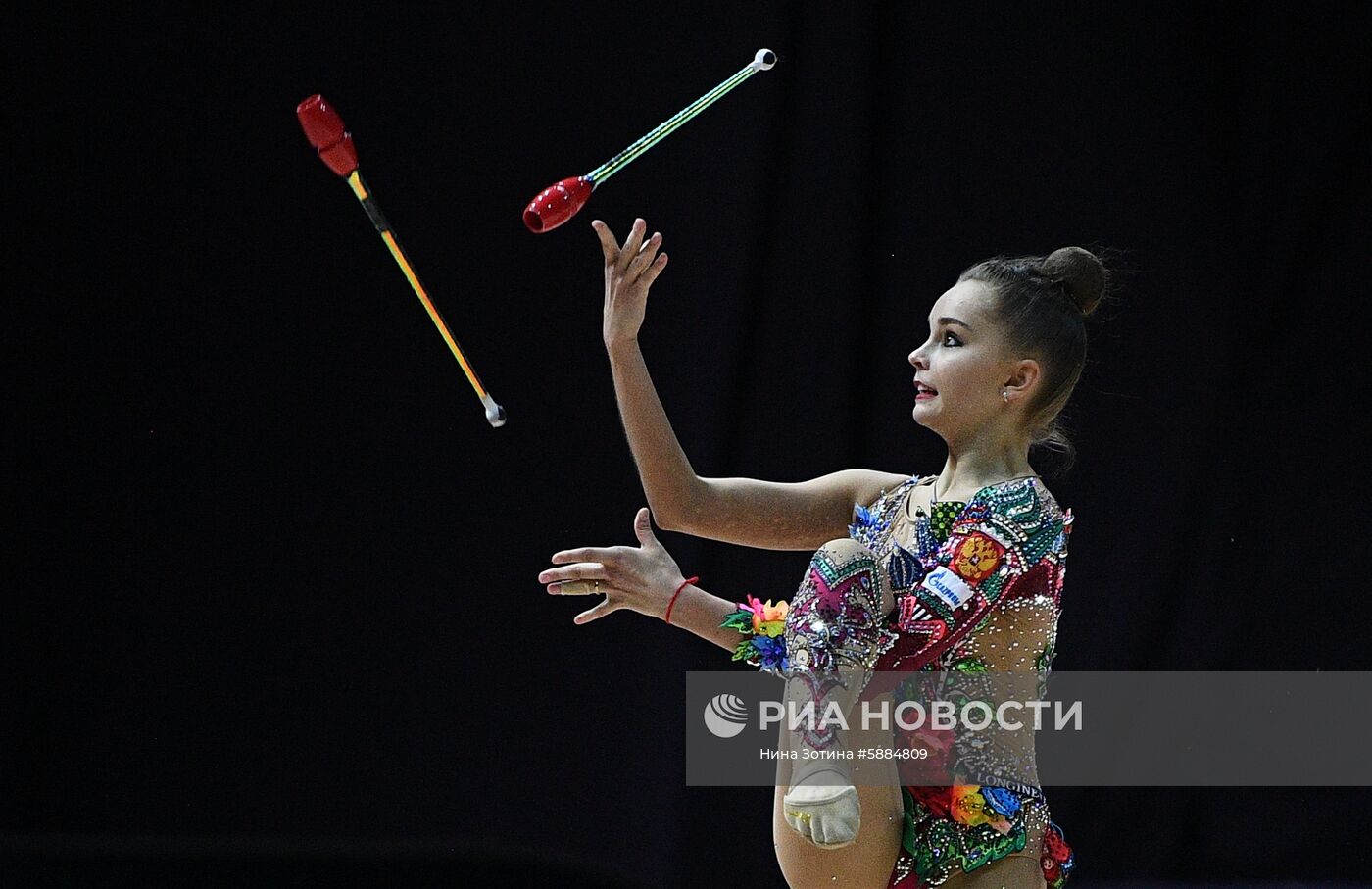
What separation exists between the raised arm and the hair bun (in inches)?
13.0

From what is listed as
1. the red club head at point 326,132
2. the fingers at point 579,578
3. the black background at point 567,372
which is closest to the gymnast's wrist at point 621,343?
the fingers at point 579,578

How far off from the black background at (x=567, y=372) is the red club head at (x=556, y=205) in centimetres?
98

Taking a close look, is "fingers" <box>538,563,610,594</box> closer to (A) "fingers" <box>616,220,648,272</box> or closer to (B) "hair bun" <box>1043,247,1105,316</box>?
(A) "fingers" <box>616,220,648,272</box>

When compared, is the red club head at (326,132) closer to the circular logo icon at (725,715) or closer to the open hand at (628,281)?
the open hand at (628,281)

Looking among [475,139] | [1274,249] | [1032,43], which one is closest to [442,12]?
[475,139]

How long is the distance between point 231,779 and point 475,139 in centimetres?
121

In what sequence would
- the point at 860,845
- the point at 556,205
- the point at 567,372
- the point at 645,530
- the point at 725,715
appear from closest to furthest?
the point at 860,845
the point at 556,205
the point at 645,530
the point at 725,715
the point at 567,372

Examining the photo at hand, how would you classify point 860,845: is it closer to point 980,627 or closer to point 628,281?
point 980,627

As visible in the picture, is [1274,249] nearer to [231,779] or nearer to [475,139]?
[475,139]

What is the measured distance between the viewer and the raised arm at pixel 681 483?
200 centimetres

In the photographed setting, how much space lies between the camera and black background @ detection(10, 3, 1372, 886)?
9.25 feet

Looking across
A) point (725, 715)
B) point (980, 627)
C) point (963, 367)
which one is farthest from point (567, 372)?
A: point (980, 627)

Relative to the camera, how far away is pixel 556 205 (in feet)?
6.33

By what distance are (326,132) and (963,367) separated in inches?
31.3
